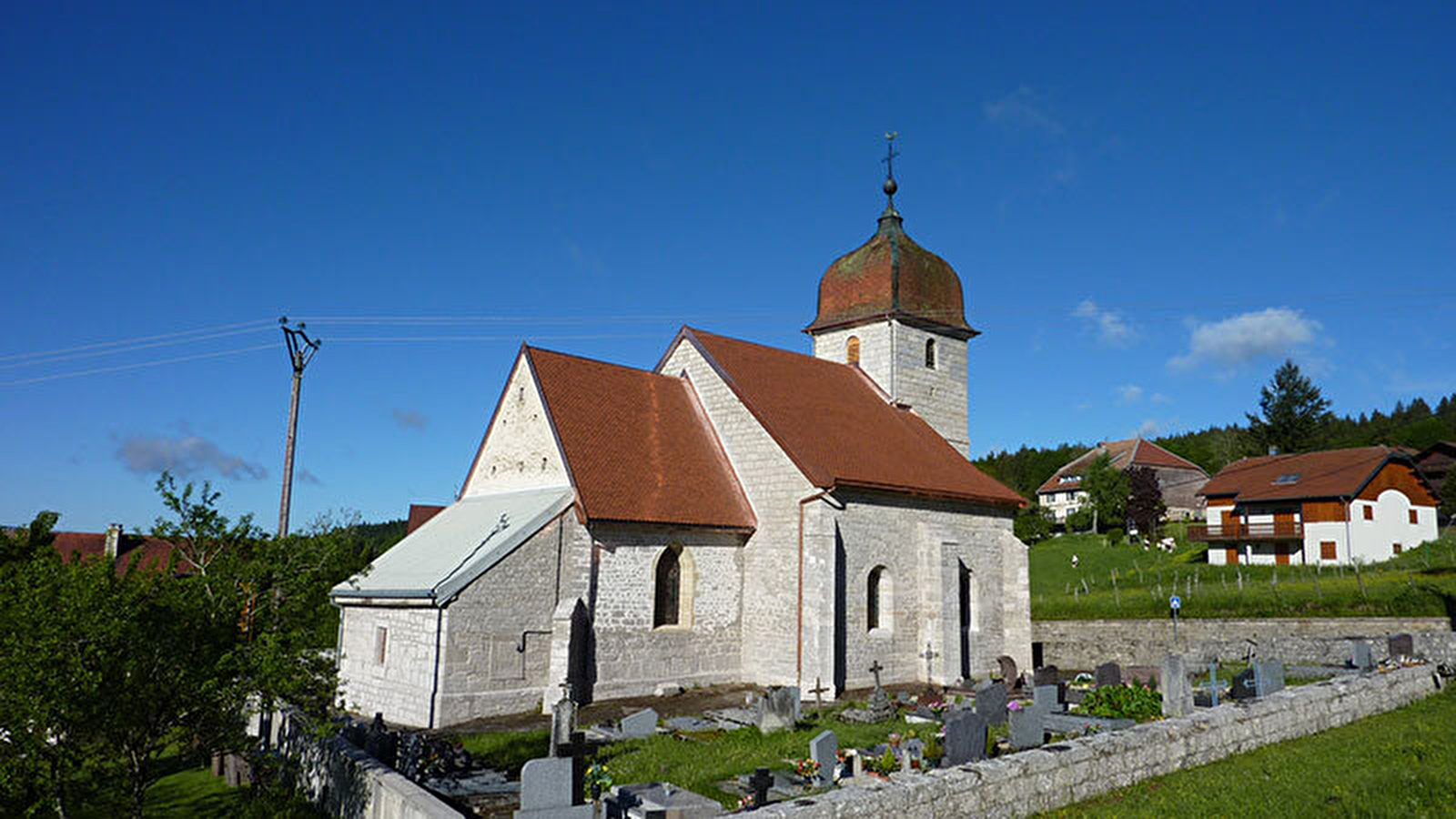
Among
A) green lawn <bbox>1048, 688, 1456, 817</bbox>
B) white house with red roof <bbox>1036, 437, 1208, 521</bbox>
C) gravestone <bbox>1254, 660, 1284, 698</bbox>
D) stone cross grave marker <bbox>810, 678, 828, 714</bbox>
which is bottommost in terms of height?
stone cross grave marker <bbox>810, 678, 828, 714</bbox>

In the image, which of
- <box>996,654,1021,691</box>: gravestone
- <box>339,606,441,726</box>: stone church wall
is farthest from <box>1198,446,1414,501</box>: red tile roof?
<box>339,606,441,726</box>: stone church wall

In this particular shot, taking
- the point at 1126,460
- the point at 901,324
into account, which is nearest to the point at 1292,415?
the point at 1126,460

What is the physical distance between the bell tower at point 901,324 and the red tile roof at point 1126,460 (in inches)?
1746

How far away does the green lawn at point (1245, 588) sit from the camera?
24.5 meters

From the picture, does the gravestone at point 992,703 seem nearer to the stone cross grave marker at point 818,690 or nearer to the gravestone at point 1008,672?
the stone cross grave marker at point 818,690

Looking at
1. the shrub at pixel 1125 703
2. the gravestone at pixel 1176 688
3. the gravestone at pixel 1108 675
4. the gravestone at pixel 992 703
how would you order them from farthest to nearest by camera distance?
the gravestone at pixel 1108 675
the shrub at pixel 1125 703
the gravestone at pixel 1176 688
the gravestone at pixel 992 703

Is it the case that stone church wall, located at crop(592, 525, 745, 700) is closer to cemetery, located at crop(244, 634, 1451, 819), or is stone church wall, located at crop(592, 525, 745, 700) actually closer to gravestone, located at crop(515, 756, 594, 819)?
cemetery, located at crop(244, 634, 1451, 819)

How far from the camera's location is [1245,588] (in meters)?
30.1

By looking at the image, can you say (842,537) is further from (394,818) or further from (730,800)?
(394,818)

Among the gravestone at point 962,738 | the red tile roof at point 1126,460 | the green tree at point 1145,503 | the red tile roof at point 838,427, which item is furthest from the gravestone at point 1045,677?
the red tile roof at point 1126,460

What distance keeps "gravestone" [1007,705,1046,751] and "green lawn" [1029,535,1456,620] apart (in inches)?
677

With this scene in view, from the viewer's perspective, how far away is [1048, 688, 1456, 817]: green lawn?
9156mm

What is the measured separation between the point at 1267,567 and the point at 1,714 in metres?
40.1

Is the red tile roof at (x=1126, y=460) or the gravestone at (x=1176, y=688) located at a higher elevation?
the red tile roof at (x=1126, y=460)
